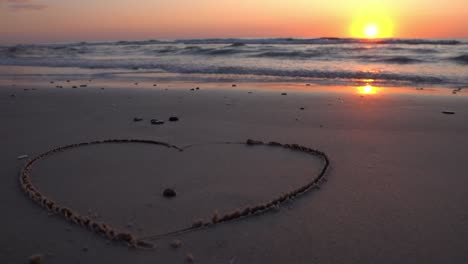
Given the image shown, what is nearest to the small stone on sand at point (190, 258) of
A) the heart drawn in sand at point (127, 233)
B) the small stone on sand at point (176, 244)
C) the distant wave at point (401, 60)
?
the small stone on sand at point (176, 244)

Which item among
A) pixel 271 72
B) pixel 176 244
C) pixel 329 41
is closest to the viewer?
pixel 176 244

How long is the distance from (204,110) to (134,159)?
8.85 feet

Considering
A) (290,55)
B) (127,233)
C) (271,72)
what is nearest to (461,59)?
(290,55)

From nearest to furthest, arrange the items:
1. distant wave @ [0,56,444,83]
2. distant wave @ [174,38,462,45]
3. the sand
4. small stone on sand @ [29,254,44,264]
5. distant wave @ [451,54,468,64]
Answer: small stone on sand @ [29,254,44,264], the sand, distant wave @ [0,56,444,83], distant wave @ [451,54,468,64], distant wave @ [174,38,462,45]

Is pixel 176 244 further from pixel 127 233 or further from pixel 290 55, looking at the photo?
pixel 290 55

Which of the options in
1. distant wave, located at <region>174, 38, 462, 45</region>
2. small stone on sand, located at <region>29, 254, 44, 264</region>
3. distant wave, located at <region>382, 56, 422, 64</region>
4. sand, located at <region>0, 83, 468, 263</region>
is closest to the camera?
small stone on sand, located at <region>29, 254, 44, 264</region>

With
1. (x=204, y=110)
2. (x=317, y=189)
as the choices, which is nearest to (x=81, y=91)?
A: (x=204, y=110)

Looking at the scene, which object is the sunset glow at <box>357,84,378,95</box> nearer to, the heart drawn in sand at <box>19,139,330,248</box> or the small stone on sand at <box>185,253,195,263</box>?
the heart drawn in sand at <box>19,139,330,248</box>

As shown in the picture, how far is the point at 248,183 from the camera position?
3.61 m

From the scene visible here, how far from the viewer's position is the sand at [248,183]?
2.59m

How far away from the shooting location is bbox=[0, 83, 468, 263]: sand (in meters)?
2.59

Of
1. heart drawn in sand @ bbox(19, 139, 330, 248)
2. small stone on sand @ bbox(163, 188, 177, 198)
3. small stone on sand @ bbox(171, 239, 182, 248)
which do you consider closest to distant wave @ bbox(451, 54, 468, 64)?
heart drawn in sand @ bbox(19, 139, 330, 248)

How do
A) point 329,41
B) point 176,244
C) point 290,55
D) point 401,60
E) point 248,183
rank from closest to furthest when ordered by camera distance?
→ point 176,244
point 248,183
point 401,60
point 290,55
point 329,41

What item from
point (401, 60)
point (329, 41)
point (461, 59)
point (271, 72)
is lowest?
point (271, 72)
